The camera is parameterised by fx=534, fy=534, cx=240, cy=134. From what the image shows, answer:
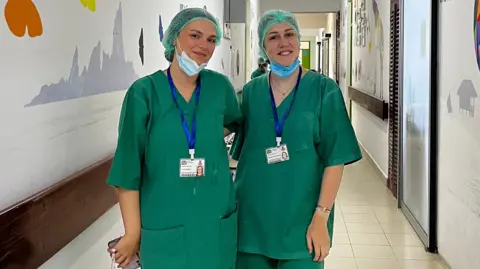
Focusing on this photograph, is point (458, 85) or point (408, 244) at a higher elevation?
point (458, 85)

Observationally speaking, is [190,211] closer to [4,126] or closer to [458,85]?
[4,126]

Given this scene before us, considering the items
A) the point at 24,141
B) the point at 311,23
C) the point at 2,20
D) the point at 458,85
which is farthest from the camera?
the point at 311,23

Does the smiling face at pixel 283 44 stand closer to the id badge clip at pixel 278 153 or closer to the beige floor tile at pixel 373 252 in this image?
the id badge clip at pixel 278 153

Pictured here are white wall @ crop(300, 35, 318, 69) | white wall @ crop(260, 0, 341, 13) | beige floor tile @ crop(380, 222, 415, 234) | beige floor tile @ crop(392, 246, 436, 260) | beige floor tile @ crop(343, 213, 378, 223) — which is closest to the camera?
beige floor tile @ crop(392, 246, 436, 260)

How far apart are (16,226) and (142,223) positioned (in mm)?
397

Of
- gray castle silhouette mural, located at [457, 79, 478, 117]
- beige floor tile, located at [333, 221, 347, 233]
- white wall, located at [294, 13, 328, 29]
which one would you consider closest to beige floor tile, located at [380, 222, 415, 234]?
beige floor tile, located at [333, 221, 347, 233]

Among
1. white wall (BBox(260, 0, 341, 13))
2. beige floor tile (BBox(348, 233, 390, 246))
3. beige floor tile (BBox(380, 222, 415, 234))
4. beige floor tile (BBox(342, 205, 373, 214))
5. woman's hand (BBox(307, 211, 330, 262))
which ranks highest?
white wall (BBox(260, 0, 341, 13))

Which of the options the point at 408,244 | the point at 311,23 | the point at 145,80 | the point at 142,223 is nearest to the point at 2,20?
the point at 145,80

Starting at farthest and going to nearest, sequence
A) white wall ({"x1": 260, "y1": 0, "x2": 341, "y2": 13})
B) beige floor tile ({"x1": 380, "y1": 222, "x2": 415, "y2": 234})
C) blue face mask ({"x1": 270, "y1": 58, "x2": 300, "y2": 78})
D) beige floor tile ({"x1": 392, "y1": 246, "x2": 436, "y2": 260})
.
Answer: white wall ({"x1": 260, "y1": 0, "x2": 341, "y2": 13}), beige floor tile ({"x1": 380, "y1": 222, "x2": 415, "y2": 234}), beige floor tile ({"x1": 392, "y1": 246, "x2": 436, "y2": 260}), blue face mask ({"x1": 270, "y1": 58, "x2": 300, "y2": 78})

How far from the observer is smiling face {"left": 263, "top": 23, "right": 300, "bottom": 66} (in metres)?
1.84

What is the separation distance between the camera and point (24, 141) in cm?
152

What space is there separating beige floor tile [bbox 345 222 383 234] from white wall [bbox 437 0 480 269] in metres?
0.78

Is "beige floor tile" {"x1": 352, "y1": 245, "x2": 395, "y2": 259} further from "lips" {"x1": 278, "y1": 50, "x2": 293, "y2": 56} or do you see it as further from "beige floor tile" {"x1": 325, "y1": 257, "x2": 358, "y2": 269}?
"lips" {"x1": 278, "y1": 50, "x2": 293, "y2": 56}

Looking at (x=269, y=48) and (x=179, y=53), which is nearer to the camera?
(x=179, y=53)
